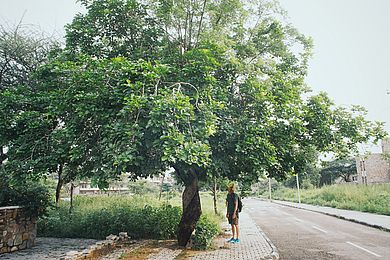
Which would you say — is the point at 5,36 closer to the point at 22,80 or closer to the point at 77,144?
the point at 22,80

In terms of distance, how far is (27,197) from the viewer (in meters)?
11.0

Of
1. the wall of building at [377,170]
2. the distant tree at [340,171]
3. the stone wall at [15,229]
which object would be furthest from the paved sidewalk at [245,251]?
the distant tree at [340,171]

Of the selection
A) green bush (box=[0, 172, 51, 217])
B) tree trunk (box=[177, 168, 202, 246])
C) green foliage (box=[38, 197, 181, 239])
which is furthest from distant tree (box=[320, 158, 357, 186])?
green bush (box=[0, 172, 51, 217])

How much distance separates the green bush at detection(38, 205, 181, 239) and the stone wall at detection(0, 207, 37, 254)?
61.7 inches

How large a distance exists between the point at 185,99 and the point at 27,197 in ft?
25.6

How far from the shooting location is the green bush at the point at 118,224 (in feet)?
41.9

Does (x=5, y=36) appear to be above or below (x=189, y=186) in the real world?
above

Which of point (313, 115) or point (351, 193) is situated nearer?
point (313, 115)

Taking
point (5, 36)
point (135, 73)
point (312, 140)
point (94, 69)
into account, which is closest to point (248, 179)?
point (312, 140)

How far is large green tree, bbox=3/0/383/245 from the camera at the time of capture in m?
6.72

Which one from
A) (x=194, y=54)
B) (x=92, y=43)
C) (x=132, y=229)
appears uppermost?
(x=92, y=43)

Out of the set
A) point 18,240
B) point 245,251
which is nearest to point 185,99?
point 245,251

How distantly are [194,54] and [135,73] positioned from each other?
188cm

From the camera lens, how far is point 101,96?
7.37 m
